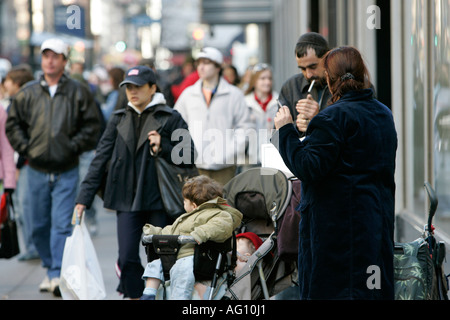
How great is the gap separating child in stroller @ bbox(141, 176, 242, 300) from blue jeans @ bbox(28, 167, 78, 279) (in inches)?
96.8

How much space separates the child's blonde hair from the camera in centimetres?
541

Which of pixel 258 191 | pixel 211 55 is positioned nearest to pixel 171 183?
pixel 258 191

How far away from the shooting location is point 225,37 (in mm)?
45906

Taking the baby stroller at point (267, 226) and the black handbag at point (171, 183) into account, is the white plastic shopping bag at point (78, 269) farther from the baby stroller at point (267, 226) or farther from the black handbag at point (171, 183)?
the baby stroller at point (267, 226)

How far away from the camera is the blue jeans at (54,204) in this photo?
7641 millimetres

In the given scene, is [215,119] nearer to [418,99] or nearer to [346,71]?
[418,99]

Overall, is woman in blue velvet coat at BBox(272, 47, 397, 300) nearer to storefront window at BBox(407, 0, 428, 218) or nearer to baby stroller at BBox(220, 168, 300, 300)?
baby stroller at BBox(220, 168, 300, 300)

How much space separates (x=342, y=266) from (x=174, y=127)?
8.29 ft

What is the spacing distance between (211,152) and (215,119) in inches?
16.5

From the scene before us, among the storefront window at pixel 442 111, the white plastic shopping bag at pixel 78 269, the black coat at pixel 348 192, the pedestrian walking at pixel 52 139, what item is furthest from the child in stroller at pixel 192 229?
the pedestrian walking at pixel 52 139

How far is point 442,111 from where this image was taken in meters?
6.59

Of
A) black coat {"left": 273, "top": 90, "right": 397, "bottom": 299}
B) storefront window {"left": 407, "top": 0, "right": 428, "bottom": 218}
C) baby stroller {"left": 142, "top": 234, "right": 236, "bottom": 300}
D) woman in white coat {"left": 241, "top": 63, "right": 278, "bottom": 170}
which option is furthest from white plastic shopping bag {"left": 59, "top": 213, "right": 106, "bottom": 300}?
woman in white coat {"left": 241, "top": 63, "right": 278, "bottom": 170}

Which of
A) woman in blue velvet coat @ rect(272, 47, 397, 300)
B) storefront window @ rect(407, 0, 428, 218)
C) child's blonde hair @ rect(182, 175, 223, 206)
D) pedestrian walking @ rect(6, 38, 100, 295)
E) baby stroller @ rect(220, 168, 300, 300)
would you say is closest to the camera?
woman in blue velvet coat @ rect(272, 47, 397, 300)

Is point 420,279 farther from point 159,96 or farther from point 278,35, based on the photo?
point 278,35
